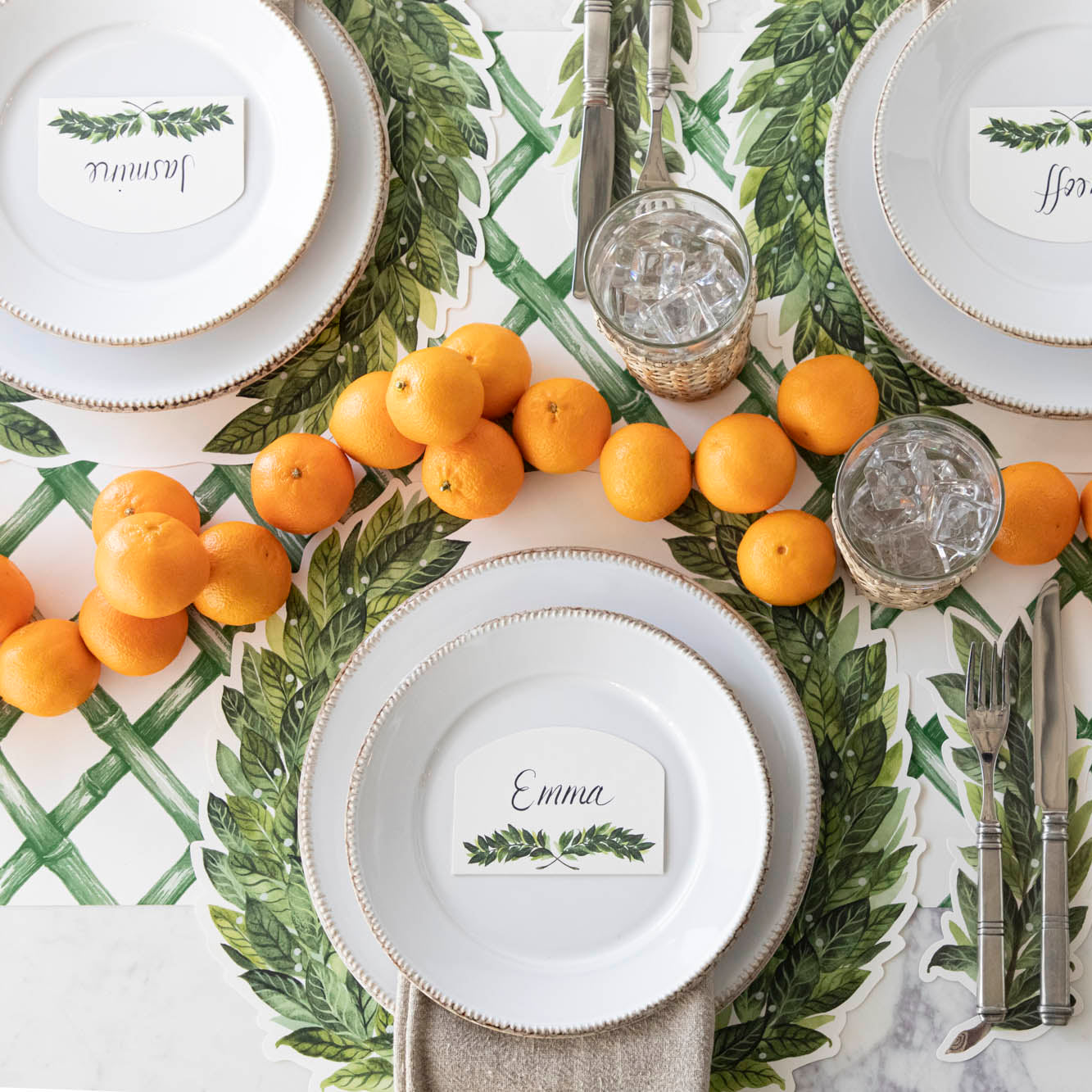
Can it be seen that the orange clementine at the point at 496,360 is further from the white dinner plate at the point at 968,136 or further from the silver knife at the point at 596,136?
the white dinner plate at the point at 968,136

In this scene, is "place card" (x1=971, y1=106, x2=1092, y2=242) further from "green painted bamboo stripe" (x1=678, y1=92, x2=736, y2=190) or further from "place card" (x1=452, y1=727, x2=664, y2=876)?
"place card" (x1=452, y1=727, x2=664, y2=876)

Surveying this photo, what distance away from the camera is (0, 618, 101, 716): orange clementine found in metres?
0.98

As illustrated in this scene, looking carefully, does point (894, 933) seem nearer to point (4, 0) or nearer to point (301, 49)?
point (301, 49)

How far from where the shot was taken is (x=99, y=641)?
0.99 m

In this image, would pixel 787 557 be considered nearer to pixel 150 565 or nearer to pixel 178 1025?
pixel 150 565

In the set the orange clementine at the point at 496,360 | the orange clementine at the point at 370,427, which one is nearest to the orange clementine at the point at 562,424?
the orange clementine at the point at 496,360

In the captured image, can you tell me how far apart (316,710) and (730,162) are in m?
0.72

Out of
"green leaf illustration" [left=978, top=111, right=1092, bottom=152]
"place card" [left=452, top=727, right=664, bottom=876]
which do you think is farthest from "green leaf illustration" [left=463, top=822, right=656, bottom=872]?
"green leaf illustration" [left=978, top=111, right=1092, bottom=152]

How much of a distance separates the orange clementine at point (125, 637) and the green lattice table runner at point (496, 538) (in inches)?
2.1

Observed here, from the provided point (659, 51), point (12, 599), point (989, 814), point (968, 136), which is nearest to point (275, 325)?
point (12, 599)

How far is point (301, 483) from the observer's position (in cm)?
98

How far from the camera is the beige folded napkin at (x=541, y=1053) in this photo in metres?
0.91

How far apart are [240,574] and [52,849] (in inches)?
14.5

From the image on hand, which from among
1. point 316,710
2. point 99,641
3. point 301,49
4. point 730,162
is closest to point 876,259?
point 730,162
